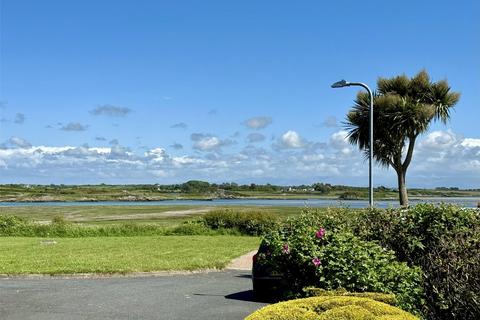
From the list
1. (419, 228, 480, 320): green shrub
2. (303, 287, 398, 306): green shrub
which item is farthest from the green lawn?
(419, 228, 480, 320): green shrub

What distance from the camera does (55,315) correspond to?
1000 centimetres

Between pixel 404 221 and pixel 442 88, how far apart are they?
1448 cm

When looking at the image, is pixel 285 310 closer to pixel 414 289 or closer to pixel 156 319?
pixel 414 289

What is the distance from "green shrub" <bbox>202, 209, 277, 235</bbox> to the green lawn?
204 inches

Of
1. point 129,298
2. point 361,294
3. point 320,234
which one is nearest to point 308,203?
point 129,298

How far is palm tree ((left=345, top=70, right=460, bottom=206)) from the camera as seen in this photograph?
2084cm

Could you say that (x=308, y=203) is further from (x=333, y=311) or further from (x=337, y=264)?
(x=333, y=311)

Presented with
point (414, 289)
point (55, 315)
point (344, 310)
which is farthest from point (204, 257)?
point (344, 310)

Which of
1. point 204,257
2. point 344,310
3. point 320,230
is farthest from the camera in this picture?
point 204,257

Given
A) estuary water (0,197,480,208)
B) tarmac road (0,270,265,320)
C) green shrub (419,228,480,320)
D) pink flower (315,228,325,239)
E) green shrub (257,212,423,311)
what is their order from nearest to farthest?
green shrub (419,228,480,320)
green shrub (257,212,423,311)
pink flower (315,228,325,239)
estuary water (0,197,480,208)
tarmac road (0,270,265,320)

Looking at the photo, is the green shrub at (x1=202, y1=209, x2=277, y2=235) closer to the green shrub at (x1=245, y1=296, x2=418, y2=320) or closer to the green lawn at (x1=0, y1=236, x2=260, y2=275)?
the green lawn at (x1=0, y1=236, x2=260, y2=275)

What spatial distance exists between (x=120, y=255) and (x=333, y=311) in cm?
1598

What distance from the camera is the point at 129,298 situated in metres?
11.8

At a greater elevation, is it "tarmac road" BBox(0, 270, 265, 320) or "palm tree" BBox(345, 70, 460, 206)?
"palm tree" BBox(345, 70, 460, 206)
